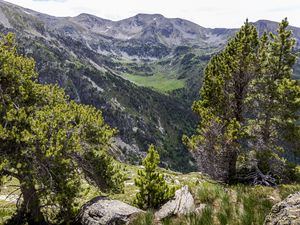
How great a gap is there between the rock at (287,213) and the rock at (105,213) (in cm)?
592

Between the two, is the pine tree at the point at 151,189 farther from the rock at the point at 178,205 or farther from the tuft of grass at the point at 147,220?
the tuft of grass at the point at 147,220

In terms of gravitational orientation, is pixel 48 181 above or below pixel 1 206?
above

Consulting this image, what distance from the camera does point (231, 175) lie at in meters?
Answer: 27.5

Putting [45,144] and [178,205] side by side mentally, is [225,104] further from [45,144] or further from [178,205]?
[45,144]

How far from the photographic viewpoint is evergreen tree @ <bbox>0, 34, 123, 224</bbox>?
12945 millimetres

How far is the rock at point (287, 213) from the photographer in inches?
215

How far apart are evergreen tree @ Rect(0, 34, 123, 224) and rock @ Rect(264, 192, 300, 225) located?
890 centimetres

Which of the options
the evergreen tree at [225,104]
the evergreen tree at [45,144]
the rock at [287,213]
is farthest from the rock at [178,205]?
the evergreen tree at [225,104]

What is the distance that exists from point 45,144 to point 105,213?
13.2 feet

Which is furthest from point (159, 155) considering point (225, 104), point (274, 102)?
point (274, 102)

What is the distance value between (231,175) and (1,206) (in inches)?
750

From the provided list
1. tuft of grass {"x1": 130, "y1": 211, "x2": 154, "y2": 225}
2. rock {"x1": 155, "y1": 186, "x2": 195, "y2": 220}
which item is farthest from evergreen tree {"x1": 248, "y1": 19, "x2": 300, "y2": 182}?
tuft of grass {"x1": 130, "y1": 211, "x2": 154, "y2": 225}

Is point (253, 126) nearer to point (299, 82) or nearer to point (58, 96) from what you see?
point (299, 82)

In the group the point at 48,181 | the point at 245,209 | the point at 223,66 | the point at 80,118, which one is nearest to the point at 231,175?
the point at 223,66
